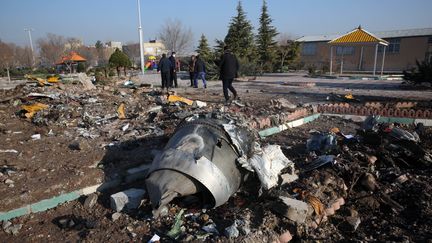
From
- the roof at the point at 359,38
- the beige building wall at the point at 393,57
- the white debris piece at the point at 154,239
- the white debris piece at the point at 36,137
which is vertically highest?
the roof at the point at 359,38

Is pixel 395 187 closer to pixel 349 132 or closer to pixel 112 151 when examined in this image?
pixel 349 132

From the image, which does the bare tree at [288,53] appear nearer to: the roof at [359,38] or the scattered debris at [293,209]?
the roof at [359,38]

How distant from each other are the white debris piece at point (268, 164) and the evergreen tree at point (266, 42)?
27.3 meters

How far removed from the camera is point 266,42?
3194 cm

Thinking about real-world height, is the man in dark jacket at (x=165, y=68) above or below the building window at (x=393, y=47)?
below

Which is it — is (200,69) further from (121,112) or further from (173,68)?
(121,112)

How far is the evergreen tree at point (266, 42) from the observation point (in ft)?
104

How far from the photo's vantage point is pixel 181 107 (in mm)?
8734

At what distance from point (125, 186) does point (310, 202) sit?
2.58m

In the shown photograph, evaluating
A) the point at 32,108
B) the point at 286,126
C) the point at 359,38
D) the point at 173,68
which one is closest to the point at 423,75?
the point at 359,38

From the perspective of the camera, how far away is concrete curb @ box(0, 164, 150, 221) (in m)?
3.77

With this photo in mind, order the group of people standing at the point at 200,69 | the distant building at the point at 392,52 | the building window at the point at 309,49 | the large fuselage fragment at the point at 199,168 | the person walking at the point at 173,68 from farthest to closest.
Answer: the building window at the point at 309,49, the distant building at the point at 392,52, the person walking at the point at 173,68, the group of people standing at the point at 200,69, the large fuselage fragment at the point at 199,168

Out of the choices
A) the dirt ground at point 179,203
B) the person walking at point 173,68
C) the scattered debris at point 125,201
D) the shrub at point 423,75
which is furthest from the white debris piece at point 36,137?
the shrub at point 423,75

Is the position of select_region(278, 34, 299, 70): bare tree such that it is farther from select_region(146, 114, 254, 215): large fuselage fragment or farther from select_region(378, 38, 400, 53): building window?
select_region(146, 114, 254, 215): large fuselage fragment
